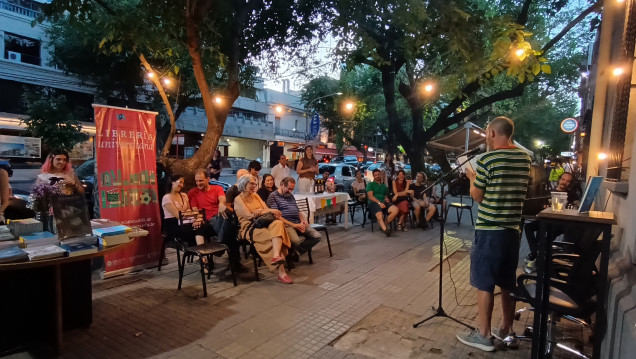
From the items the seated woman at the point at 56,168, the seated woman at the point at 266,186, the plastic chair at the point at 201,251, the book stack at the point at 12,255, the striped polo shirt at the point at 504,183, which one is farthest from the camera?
the seated woman at the point at 266,186

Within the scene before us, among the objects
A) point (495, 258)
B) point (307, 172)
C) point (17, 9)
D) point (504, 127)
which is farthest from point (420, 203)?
point (17, 9)

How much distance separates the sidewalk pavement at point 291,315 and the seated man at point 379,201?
7.95 ft

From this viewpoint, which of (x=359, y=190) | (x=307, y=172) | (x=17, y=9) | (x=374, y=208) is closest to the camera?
(x=307, y=172)

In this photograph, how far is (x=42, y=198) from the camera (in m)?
3.80

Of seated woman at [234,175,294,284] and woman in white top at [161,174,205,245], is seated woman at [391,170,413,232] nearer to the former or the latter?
seated woman at [234,175,294,284]

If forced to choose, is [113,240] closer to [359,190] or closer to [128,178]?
[128,178]

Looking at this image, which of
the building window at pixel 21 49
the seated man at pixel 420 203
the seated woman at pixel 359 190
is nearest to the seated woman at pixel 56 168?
the seated woman at pixel 359 190

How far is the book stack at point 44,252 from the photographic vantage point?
9.47 ft

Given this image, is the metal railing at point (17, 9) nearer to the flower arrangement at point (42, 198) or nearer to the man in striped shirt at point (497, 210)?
the flower arrangement at point (42, 198)

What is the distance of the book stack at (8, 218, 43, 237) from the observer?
3365 mm

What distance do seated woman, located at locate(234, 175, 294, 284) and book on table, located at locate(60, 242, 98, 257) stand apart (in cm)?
232

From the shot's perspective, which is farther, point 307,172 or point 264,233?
point 307,172

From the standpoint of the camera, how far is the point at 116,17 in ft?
19.8

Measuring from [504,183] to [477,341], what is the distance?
1499 mm
